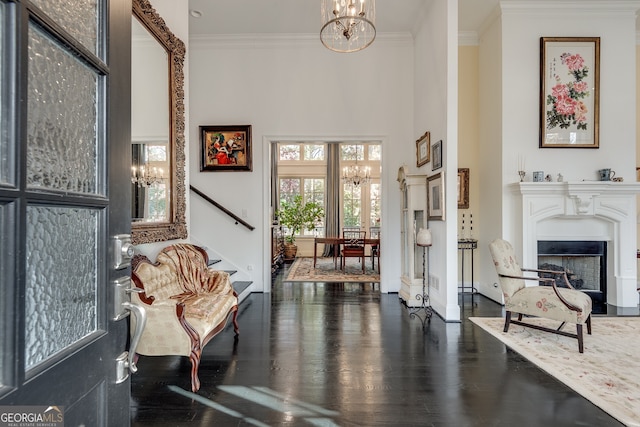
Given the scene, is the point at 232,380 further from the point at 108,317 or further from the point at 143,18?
the point at 143,18

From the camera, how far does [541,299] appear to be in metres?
3.18

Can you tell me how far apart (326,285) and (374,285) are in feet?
2.78

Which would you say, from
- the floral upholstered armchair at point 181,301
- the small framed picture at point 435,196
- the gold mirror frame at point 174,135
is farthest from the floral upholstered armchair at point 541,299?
the gold mirror frame at point 174,135

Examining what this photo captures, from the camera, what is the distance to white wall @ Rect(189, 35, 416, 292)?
5.30m

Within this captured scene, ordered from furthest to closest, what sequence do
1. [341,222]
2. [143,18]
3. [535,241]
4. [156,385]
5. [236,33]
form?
[341,222] < [236,33] < [535,241] < [143,18] < [156,385]

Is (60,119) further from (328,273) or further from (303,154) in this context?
(303,154)

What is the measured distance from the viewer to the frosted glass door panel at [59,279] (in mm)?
637

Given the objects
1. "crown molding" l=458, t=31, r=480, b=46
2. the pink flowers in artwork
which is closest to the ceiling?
"crown molding" l=458, t=31, r=480, b=46

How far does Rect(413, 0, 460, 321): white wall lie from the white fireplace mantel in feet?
4.08

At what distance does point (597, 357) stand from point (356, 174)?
274 inches

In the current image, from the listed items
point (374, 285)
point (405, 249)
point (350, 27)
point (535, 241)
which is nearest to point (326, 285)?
point (374, 285)

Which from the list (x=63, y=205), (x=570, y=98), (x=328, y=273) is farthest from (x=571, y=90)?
(x=63, y=205)

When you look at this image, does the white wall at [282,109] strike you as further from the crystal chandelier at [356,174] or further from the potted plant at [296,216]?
the potted plant at [296,216]

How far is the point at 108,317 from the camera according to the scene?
2.80 ft
